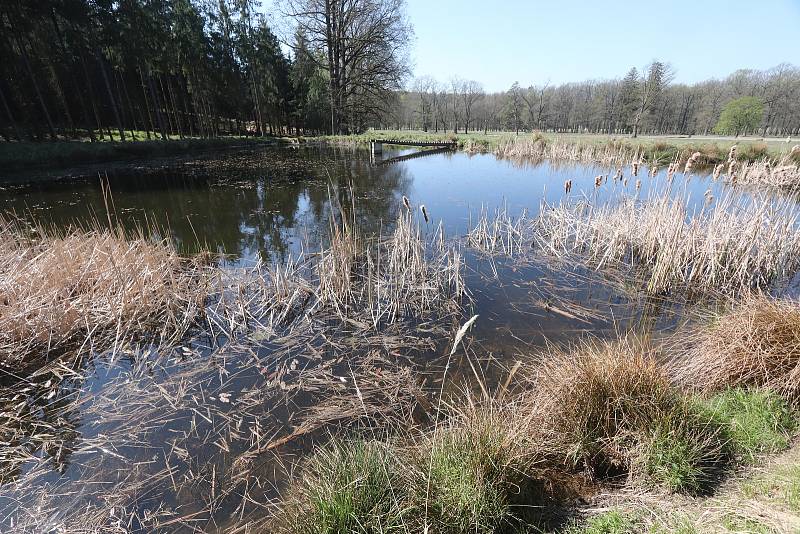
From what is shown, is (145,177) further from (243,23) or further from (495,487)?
(243,23)

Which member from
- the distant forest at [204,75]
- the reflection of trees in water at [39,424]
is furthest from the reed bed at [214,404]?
the distant forest at [204,75]

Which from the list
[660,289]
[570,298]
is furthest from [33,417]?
[660,289]

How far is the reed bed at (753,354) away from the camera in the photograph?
289 centimetres

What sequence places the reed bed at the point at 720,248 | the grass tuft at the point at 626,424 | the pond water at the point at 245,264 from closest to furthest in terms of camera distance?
the grass tuft at the point at 626,424, the pond water at the point at 245,264, the reed bed at the point at 720,248

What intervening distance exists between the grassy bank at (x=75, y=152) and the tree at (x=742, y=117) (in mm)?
56590

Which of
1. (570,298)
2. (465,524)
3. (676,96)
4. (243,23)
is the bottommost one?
(570,298)

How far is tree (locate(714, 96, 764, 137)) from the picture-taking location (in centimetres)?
3925

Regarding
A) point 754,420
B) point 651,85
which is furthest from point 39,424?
point 651,85

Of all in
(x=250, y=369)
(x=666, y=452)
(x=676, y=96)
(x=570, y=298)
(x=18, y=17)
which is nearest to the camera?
(x=666, y=452)

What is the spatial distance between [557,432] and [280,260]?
6.17 metres

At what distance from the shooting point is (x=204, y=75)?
111 ft

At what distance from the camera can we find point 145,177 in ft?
53.6

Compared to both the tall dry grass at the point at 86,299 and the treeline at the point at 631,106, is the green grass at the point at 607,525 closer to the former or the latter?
the tall dry grass at the point at 86,299

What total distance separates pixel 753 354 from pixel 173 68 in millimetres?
39355
